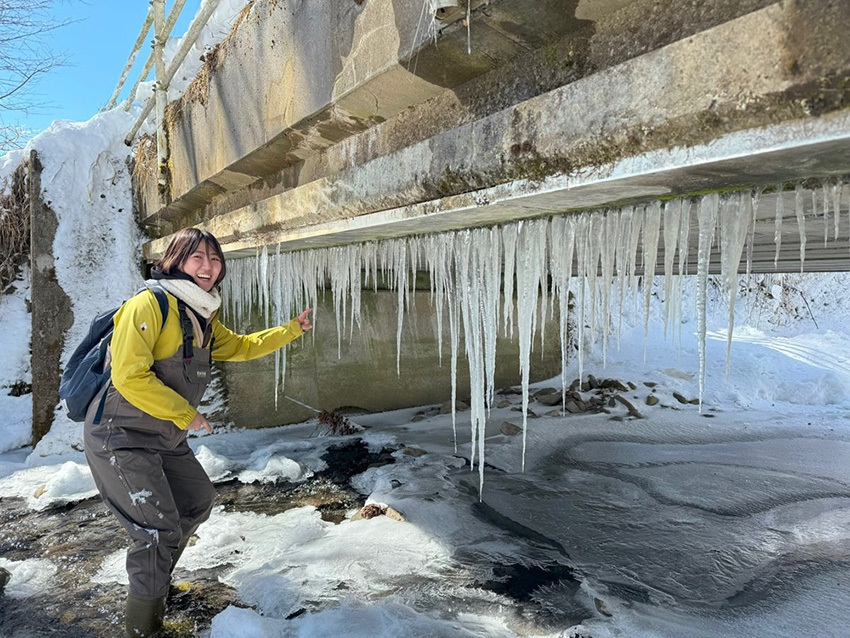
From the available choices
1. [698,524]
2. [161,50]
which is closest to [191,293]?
[161,50]

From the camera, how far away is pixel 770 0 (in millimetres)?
1416

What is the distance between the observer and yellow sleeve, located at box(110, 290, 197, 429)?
2406mm

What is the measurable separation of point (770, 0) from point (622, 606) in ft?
10.4

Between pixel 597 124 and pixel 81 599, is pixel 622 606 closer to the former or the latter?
pixel 597 124

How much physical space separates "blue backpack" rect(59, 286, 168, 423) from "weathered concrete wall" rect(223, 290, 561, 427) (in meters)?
4.34

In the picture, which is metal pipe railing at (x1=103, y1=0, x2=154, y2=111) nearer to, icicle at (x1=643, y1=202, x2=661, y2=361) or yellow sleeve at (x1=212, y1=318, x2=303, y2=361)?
yellow sleeve at (x1=212, y1=318, x2=303, y2=361)

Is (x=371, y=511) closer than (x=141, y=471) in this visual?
No

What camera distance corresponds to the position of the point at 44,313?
6367mm

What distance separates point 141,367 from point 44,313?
5271 millimetres

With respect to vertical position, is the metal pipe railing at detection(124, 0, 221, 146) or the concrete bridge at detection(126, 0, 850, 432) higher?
the metal pipe railing at detection(124, 0, 221, 146)

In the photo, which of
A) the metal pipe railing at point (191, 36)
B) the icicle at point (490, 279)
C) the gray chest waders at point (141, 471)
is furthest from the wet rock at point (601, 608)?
the metal pipe railing at point (191, 36)

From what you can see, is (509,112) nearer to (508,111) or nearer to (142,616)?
A: (508,111)

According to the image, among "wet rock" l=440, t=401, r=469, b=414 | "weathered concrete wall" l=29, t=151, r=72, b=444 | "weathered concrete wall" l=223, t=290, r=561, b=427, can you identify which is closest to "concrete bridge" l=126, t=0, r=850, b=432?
"weathered concrete wall" l=223, t=290, r=561, b=427

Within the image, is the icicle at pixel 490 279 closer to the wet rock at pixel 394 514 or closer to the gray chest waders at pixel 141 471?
the wet rock at pixel 394 514
